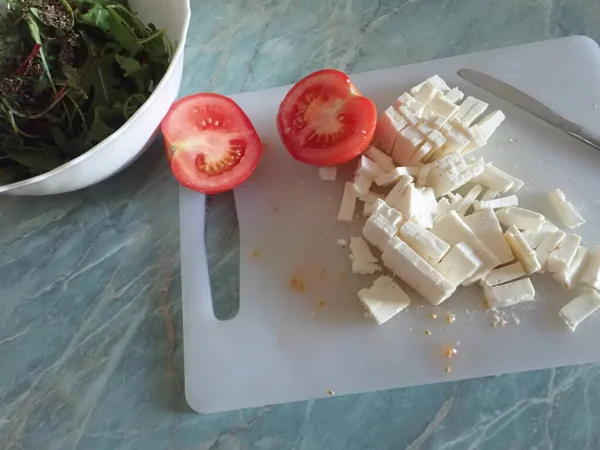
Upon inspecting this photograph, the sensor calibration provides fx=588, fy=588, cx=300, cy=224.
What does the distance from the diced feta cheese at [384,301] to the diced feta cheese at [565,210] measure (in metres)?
0.36

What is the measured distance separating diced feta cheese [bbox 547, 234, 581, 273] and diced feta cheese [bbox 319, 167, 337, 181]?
0.47 m

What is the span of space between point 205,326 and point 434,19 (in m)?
0.95

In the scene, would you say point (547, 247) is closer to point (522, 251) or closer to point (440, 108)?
point (522, 251)

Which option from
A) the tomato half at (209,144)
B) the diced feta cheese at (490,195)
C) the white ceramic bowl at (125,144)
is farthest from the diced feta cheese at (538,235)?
the white ceramic bowl at (125,144)

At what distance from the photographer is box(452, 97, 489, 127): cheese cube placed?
1.26 meters

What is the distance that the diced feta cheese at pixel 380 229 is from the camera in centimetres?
112

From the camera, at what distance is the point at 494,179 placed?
121cm

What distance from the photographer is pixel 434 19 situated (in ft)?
4.89

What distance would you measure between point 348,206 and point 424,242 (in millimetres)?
201

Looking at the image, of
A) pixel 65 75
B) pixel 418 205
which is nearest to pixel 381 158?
pixel 418 205

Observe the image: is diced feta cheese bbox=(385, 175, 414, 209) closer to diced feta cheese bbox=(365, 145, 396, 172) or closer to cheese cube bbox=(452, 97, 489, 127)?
diced feta cheese bbox=(365, 145, 396, 172)

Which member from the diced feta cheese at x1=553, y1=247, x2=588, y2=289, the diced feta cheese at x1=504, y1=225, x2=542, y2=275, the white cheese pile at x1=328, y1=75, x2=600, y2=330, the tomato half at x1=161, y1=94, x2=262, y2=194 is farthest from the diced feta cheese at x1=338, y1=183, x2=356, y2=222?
the diced feta cheese at x1=553, y1=247, x2=588, y2=289

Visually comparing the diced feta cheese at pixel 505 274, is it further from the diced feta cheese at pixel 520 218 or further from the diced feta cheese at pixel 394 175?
the diced feta cheese at pixel 394 175

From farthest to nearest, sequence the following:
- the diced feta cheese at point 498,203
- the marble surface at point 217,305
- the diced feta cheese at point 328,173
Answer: the diced feta cheese at point 328,173 → the diced feta cheese at point 498,203 → the marble surface at point 217,305
